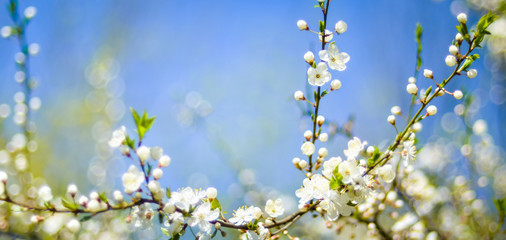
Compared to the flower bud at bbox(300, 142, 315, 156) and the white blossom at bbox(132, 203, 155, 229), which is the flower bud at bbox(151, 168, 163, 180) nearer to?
the white blossom at bbox(132, 203, 155, 229)

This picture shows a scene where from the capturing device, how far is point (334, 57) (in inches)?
47.4

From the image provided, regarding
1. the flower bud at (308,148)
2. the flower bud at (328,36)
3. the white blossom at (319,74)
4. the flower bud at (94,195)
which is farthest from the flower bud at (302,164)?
the flower bud at (94,195)

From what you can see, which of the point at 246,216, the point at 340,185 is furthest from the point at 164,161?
the point at 340,185

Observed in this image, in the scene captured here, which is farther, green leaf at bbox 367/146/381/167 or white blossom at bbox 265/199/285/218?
white blossom at bbox 265/199/285/218

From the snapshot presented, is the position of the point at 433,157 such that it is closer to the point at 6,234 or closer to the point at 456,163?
the point at 456,163

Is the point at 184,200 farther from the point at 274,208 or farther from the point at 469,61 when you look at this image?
the point at 469,61

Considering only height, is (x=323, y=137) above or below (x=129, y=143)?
above

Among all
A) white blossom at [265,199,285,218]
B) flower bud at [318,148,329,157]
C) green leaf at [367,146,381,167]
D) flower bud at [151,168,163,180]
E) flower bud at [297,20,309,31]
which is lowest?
flower bud at [151,168,163,180]

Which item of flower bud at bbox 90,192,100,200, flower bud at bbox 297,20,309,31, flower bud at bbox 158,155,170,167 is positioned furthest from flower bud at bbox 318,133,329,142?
flower bud at bbox 90,192,100,200

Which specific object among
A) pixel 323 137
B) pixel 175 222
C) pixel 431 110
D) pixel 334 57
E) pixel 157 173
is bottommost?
pixel 175 222

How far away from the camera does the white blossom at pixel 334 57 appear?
3.84 feet

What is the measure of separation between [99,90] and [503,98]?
4.48 m

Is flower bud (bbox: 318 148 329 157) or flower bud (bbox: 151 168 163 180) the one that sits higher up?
flower bud (bbox: 318 148 329 157)

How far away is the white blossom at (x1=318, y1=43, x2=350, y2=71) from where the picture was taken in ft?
3.84
